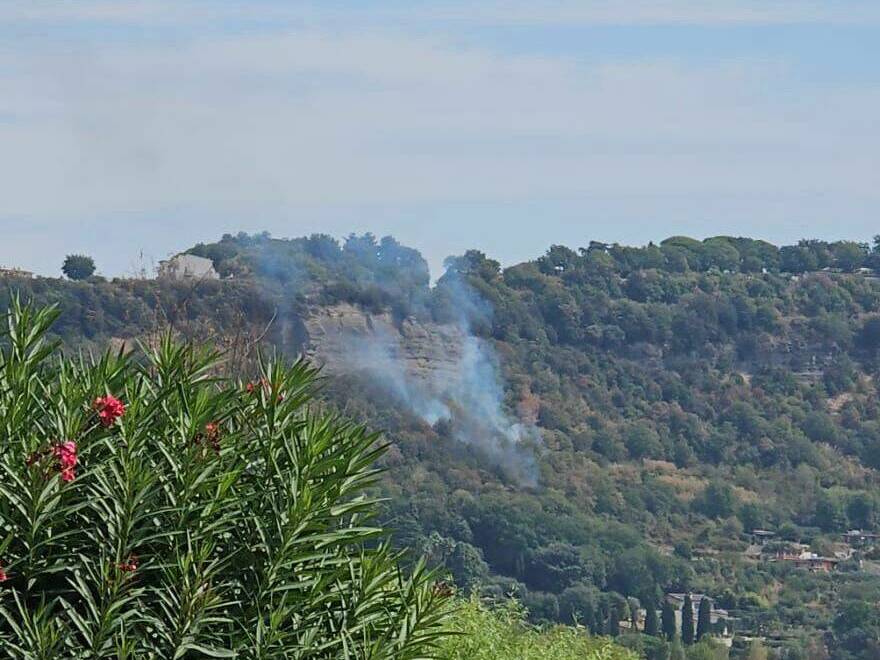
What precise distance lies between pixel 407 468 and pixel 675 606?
36.2ft

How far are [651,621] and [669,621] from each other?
1677mm

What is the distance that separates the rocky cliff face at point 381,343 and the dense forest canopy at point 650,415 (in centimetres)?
70

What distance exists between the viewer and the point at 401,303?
79562mm

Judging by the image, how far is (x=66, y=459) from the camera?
18.1 feet

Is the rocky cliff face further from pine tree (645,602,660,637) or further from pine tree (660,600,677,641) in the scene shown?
pine tree (660,600,677,641)

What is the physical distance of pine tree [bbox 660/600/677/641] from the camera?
49500 mm

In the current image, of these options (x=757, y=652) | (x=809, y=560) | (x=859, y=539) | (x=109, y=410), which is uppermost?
(x=109, y=410)

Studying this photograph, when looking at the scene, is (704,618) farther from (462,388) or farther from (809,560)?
(462,388)

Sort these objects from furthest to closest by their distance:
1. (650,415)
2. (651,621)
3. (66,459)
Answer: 1. (650,415)
2. (651,621)
3. (66,459)

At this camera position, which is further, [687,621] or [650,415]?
[650,415]

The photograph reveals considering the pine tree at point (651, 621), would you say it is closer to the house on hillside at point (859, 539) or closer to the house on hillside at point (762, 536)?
the house on hillside at point (762, 536)

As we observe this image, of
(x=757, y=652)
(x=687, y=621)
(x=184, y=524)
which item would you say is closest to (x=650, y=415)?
(x=687, y=621)

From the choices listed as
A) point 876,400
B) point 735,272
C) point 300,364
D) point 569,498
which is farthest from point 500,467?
point 300,364

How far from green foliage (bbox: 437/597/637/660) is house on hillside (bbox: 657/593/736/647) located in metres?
39.0
